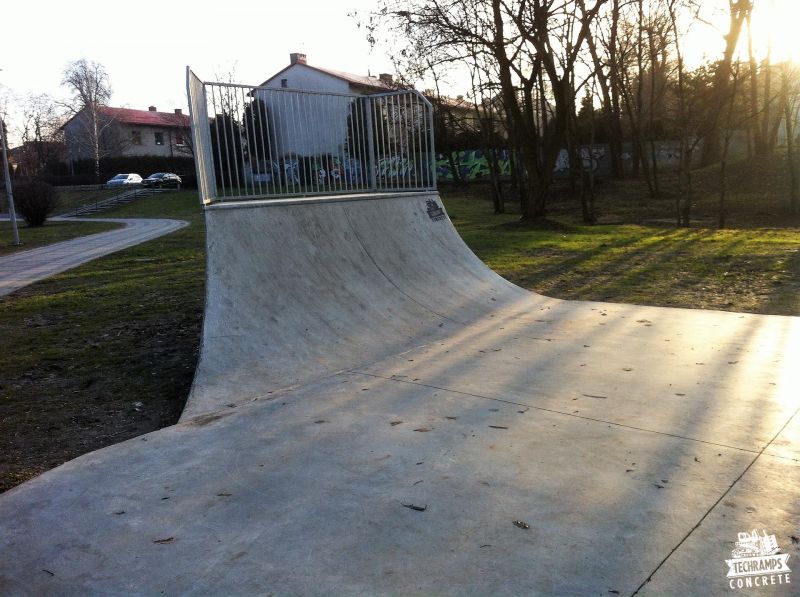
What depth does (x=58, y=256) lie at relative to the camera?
16203mm

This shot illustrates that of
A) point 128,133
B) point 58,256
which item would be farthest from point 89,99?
point 58,256

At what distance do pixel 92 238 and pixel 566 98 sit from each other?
1606 cm

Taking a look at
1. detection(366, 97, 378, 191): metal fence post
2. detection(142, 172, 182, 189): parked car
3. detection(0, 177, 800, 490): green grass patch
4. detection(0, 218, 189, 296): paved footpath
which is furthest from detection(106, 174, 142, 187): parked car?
detection(366, 97, 378, 191): metal fence post

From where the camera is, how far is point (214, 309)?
17.9ft

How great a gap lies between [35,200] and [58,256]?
52.1ft

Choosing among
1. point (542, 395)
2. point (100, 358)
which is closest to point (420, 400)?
point (542, 395)

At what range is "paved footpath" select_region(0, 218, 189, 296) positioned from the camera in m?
12.2

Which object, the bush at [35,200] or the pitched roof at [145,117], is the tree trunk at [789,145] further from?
the pitched roof at [145,117]

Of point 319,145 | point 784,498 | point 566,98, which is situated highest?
point 566,98

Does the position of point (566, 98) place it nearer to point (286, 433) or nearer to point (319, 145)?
point (319, 145)

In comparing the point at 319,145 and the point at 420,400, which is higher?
the point at 319,145

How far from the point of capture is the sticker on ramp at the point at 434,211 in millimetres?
9654

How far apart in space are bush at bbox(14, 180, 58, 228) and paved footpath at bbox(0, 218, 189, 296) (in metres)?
8.27

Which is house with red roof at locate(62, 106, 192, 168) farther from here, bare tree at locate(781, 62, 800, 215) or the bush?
bare tree at locate(781, 62, 800, 215)
